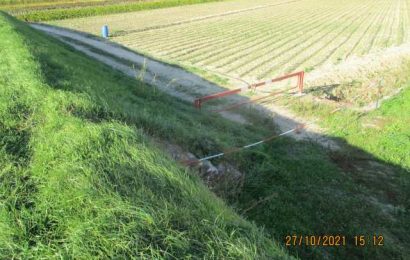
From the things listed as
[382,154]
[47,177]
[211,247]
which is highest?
[47,177]

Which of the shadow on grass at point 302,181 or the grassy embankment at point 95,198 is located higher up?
the grassy embankment at point 95,198

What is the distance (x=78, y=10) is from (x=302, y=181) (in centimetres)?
3404

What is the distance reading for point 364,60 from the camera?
1811 cm

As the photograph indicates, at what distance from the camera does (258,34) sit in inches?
989

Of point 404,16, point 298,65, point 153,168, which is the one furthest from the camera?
point 404,16

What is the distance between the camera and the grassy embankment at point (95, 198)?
3.20 metres

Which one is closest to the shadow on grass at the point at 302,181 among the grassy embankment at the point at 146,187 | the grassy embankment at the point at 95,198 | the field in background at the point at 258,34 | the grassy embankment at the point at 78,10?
the grassy embankment at the point at 146,187

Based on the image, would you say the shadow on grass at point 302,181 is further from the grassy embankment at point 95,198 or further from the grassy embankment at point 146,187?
the grassy embankment at point 95,198

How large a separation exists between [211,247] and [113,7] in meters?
39.2

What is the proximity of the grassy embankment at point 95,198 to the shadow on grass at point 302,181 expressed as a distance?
0.80 m

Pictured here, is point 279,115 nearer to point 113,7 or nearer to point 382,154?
point 382,154

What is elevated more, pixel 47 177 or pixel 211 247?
pixel 47 177

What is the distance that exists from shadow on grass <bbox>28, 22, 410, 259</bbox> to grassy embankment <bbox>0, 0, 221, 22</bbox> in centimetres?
2750

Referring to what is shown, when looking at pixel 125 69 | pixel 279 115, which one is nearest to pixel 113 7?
pixel 125 69
